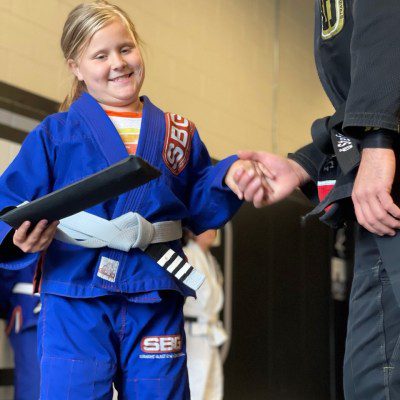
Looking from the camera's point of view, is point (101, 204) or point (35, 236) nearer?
point (35, 236)

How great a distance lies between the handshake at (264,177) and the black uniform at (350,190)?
21 centimetres

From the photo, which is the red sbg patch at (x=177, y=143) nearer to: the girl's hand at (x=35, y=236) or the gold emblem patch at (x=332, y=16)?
the girl's hand at (x=35, y=236)

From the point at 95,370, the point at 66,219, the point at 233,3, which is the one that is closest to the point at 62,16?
the point at 233,3

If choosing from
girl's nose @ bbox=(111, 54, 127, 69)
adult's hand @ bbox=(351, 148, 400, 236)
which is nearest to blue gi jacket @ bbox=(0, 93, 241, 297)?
girl's nose @ bbox=(111, 54, 127, 69)

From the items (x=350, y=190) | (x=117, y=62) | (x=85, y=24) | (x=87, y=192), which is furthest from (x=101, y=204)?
(x=350, y=190)

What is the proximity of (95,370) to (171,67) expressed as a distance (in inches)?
130

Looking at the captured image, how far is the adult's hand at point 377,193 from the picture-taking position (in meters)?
1.29

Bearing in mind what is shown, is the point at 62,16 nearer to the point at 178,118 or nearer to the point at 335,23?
the point at 178,118

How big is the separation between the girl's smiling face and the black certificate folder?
47 centimetres

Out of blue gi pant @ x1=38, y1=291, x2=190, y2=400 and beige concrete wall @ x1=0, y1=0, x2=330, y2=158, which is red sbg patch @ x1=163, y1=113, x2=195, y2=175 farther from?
beige concrete wall @ x1=0, y1=0, x2=330, y2=158

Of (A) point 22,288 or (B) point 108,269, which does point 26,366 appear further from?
(B) point 108,269

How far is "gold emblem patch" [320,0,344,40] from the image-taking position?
1.53m

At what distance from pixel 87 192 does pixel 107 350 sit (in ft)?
1.39

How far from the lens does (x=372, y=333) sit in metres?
1.32
